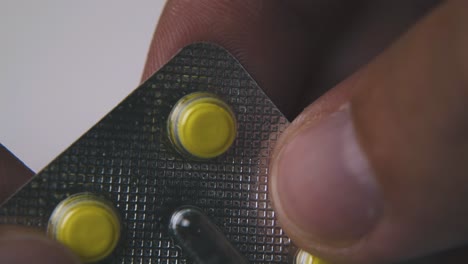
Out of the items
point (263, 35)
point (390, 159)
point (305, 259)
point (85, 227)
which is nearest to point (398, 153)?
point (390, 159)

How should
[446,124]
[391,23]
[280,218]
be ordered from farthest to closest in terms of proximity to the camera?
1. [391,23]
2. [280,218]
3. [446,124]

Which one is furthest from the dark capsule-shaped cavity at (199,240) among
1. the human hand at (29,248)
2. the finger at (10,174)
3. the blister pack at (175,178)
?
the finger at (10,174)

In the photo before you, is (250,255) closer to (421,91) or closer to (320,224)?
(320,224)

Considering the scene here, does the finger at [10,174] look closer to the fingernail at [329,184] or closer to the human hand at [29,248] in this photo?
the human hand at [29,248]

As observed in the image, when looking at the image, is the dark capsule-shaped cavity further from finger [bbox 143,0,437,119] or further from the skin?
finger [bbox 143,0,437,119]

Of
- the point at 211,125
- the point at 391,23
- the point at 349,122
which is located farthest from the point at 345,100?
the point at 391,23
